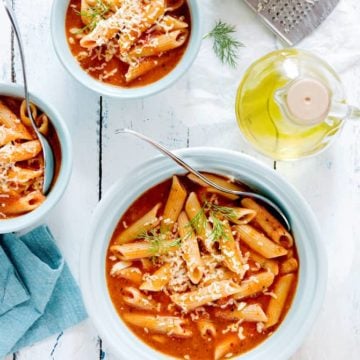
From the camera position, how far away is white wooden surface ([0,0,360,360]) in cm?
212

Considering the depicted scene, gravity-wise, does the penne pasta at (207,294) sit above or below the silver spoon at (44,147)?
below

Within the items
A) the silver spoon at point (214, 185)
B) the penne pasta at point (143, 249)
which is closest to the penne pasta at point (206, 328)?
the penne pasta at point (143, 249)

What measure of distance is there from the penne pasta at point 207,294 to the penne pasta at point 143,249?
0.44 feet

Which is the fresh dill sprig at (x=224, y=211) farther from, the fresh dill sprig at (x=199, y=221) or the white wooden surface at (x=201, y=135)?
the white wooden surface at (x=201, y=135)

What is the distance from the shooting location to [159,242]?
1967 mm

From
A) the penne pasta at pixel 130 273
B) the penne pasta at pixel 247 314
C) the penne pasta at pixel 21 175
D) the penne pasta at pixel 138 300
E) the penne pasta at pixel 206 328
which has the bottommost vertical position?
the penne pasta at pixel 206 328

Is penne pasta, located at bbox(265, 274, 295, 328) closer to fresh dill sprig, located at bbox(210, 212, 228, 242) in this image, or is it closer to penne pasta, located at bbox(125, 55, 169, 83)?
fresh dill sprig, located at bbox(210, 212, 228, 242)

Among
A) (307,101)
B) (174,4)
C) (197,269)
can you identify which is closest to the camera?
(307,101)

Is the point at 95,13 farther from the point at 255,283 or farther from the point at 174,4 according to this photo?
the point at 255,283

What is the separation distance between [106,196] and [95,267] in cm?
20

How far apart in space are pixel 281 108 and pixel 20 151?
0.71 meters

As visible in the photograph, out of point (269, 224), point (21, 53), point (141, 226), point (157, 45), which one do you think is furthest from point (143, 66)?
point (269, 224)

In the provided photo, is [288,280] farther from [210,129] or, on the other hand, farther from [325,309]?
[210,129]

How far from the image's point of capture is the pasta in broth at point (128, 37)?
1981mm
